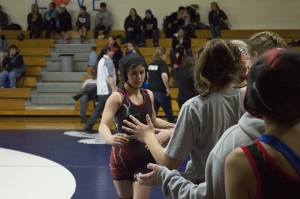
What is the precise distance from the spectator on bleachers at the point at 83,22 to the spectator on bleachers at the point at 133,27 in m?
1.47

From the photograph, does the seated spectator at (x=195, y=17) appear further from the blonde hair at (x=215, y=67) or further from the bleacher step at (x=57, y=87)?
the blonde hair at (x=215, y=67)

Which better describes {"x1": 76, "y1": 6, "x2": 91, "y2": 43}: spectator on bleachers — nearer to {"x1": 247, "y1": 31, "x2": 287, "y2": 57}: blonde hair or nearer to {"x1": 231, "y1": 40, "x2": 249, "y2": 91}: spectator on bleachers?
{"x1": 231, "y1": 40, "x2": 249, "y2": 91}: spectator on bleachers

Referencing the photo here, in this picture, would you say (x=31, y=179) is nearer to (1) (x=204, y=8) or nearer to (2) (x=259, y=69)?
(2) (x=259, y=69)

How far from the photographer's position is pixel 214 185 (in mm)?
1599

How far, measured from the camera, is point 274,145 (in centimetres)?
137

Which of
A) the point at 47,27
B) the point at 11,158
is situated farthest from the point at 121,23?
the point at 11,158

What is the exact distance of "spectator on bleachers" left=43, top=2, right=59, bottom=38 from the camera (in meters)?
16.8

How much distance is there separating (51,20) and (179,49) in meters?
5.24

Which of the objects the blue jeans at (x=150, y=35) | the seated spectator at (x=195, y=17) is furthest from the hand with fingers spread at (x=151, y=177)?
the seated spectator at (x=195, y=17)

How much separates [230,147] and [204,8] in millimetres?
16330

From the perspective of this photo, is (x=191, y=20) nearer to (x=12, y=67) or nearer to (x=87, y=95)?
(x=87, y=95)

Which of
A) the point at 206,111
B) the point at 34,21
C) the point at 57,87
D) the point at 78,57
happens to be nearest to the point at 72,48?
the point at 78,57

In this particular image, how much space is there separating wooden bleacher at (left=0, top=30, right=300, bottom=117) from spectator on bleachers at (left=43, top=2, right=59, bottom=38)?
12.8 inches

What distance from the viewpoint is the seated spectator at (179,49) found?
537 inches
